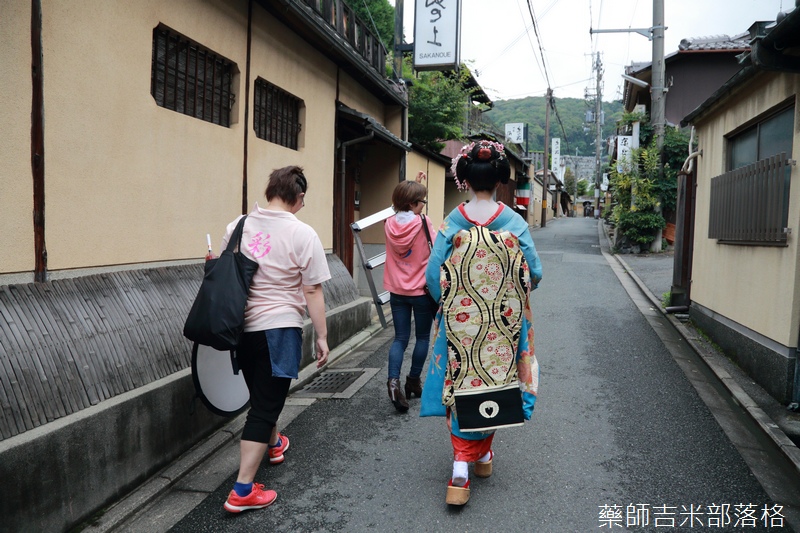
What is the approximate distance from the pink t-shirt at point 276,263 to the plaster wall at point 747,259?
426 centimetres

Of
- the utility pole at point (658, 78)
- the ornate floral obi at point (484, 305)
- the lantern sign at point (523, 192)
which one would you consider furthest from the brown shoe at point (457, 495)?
the lantern sign at point (523, 192)

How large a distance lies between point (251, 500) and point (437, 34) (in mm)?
10670

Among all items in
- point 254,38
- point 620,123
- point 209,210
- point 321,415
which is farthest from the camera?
point 620,123

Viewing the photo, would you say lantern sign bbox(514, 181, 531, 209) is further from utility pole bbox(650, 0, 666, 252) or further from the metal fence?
the metal fence

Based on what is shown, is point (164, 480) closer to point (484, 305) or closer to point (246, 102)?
point (484, 305)

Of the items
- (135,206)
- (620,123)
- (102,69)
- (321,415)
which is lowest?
(321,415)

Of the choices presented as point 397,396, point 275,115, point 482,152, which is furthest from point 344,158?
point 482,152

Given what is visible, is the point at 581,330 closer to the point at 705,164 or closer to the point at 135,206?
the point at 705,164

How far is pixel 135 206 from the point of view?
4555mm

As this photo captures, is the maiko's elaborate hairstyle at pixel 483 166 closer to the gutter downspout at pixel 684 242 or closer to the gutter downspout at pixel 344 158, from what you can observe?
the gutter downspout at pixel 344 158

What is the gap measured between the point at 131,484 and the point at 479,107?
28363 millimetres

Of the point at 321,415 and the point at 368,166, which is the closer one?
the point at 321,415

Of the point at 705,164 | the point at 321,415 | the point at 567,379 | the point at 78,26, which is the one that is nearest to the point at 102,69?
the point at 78,26

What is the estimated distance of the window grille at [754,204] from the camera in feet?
17.7
